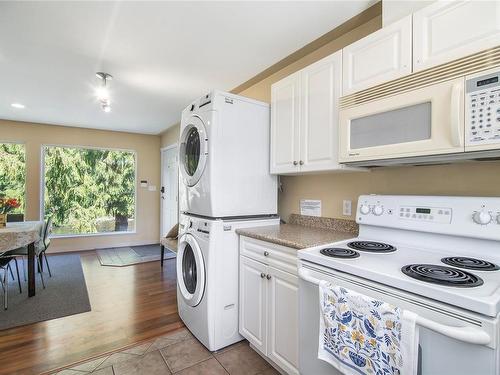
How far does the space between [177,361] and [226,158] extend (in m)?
1.46

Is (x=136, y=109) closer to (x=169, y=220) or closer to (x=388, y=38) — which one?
(x=169, y=220)

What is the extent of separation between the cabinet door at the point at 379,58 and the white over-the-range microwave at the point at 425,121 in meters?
0.08

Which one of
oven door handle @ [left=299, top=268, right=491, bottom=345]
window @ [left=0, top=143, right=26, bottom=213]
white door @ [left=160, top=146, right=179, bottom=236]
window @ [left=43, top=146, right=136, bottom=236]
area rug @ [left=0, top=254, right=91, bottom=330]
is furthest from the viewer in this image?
white door @ [left=160, top=146, right=179, bottom=236]

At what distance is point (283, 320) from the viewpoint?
1606 mm

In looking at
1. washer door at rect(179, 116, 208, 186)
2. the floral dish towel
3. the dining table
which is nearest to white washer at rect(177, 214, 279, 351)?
washer door at rect(179, 116, 208, 186)

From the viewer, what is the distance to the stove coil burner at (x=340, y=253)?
1.23m

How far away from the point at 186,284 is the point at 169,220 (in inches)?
124

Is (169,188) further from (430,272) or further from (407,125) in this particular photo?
(430,272)

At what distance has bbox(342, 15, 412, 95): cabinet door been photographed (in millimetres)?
1314

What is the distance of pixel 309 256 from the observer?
130cm

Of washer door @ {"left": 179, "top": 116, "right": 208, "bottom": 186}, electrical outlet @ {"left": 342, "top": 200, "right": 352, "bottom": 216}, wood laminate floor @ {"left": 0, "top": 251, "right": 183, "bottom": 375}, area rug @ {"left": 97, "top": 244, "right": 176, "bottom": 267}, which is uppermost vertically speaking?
washer door @ {"left": 179, "top": 116, "right": 208, "bottom": 186}

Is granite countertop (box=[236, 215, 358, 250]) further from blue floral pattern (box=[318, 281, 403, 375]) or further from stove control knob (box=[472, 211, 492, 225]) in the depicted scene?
stove control knob (box=[472, 211, 492, 225])

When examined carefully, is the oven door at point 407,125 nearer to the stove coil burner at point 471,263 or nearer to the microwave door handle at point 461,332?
the stove coil burner at point 471,263

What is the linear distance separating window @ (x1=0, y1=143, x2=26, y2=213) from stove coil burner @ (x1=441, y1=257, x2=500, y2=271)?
5.76 metres
